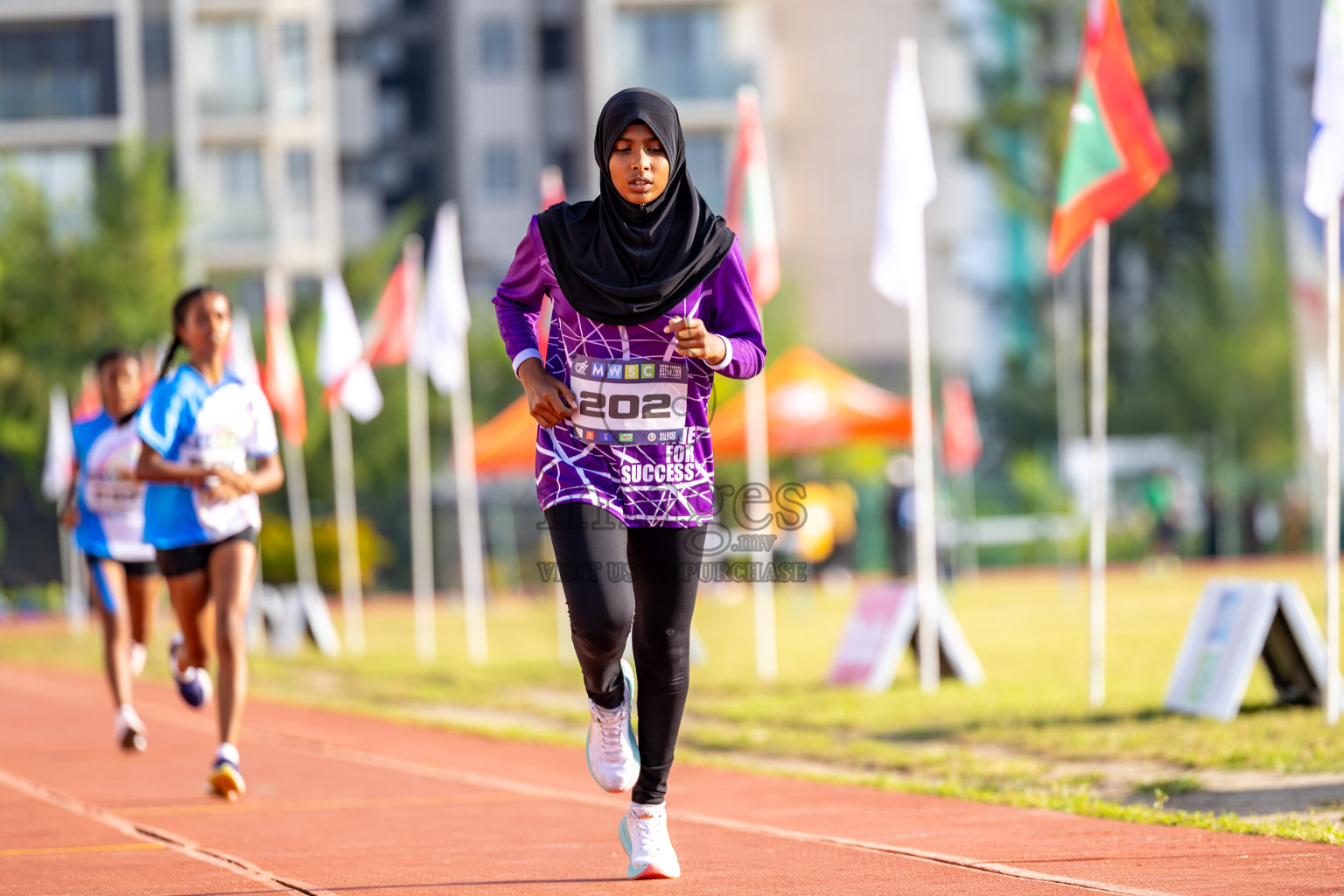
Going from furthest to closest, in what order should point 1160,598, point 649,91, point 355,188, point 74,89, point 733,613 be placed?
point 355,188
point 74,89
point 733,613
point 1160,598
point 649,91

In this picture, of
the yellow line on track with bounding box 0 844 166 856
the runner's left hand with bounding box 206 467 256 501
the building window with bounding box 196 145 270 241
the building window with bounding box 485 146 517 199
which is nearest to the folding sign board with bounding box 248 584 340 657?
the runner's left hand with bounding box 206 467 256 501

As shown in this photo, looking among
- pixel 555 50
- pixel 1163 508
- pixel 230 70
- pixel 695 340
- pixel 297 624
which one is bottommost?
pixel 1163 508

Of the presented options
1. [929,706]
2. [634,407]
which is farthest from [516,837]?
[929,706]

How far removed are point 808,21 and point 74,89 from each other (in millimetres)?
20693

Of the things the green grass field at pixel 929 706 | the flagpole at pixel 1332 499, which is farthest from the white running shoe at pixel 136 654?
the flagpole at pixel 1332 499

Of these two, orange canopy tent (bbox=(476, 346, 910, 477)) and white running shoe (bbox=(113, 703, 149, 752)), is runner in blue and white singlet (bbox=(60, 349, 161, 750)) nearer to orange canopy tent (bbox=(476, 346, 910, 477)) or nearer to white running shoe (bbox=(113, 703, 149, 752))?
white running shoe (bbox=(113, 703, 149, 752))

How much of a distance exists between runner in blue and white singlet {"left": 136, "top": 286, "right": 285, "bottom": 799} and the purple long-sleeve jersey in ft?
9.13

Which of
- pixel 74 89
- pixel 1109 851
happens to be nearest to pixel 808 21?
pixel 74 89

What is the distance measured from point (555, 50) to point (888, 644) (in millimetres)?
45720

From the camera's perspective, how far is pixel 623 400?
5547 millimetres

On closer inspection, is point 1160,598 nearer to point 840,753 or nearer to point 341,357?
point 341,357

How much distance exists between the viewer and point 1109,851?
5.99m

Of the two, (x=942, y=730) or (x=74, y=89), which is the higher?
(x=74, y=89)

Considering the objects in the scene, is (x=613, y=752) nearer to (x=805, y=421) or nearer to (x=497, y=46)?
(x=805, y=421)
